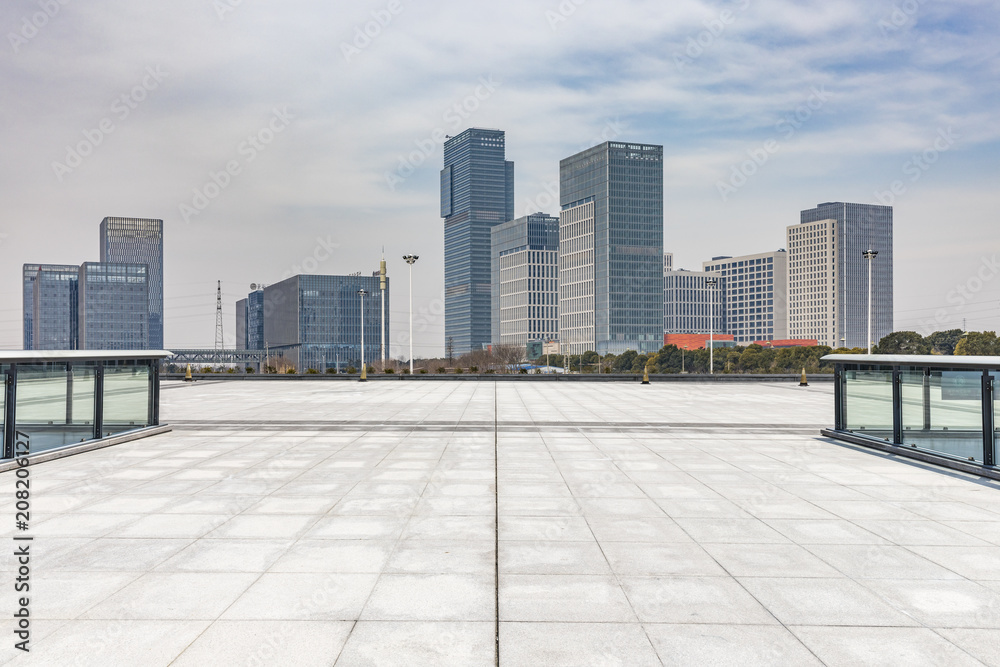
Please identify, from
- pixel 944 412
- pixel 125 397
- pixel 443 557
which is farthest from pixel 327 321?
pixel 443 557

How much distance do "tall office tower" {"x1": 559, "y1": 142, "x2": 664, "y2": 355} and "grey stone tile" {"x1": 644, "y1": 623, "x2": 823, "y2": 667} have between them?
17907 centimetres

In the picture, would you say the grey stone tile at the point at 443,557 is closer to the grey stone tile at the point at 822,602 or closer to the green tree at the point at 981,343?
the grey stone tile at the point at 822,602

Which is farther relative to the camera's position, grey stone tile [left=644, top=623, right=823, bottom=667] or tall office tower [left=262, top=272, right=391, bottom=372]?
tall office tower [left=262, top=272, right=391, bottom=372]

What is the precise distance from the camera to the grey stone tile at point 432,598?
454 cm

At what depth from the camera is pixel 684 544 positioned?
20.4ft

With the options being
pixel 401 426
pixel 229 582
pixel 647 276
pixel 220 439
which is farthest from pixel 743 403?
pixel 647 276

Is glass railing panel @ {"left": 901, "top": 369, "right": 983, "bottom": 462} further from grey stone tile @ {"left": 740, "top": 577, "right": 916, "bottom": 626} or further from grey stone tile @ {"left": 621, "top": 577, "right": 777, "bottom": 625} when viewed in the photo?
grey stone tile @ {"left": 621, "top": 577, "right": 777, "bottom": 625}

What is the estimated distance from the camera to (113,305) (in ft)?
591

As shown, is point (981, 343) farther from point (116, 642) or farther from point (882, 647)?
point (116, 642)

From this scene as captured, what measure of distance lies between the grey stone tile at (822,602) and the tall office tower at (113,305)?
7805 inches

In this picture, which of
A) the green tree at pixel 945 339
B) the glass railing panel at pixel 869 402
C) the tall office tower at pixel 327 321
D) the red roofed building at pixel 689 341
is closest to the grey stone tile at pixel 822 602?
the glass railing panel at pixel 869 402

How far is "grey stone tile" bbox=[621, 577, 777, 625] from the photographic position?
451cm

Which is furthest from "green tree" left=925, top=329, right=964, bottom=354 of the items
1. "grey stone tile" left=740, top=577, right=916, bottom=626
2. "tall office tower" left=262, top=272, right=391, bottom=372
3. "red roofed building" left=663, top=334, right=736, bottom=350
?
"tall office tower" left=262, top=272, right=391, bottom=372

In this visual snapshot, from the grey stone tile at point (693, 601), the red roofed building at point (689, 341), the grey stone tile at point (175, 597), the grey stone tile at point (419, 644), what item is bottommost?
the grey stone tile at point (693, 601)
